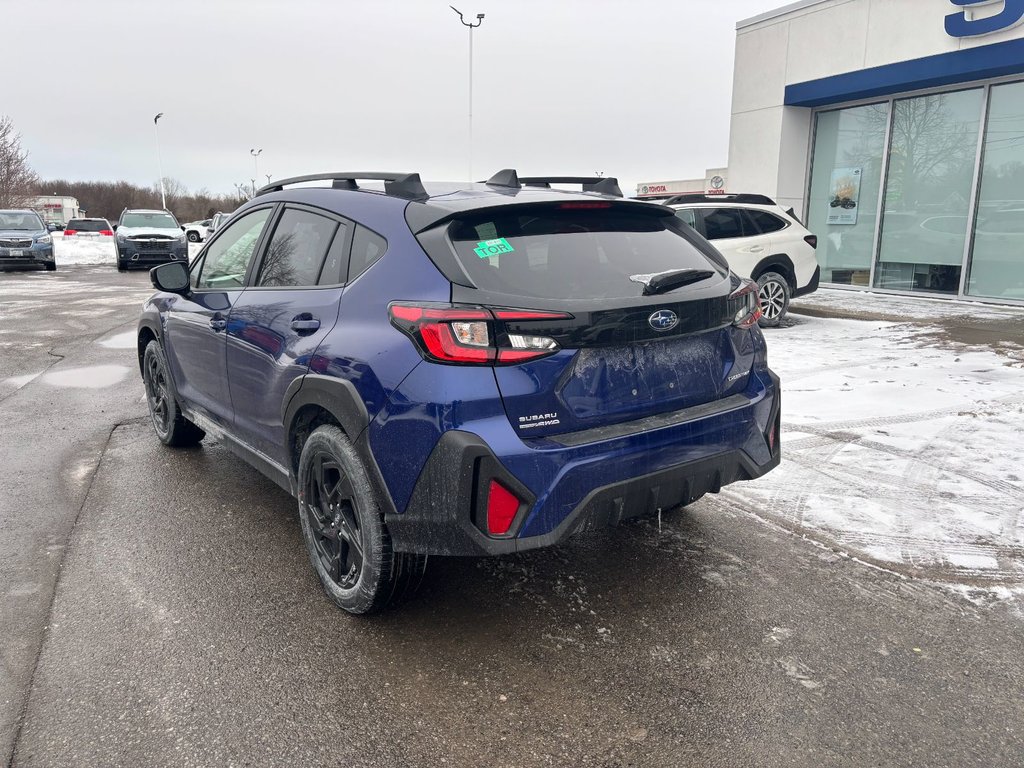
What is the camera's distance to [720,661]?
2.83 m

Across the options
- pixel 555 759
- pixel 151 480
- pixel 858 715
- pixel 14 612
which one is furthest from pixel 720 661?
pixel 151 480

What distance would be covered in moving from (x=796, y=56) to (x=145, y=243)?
18069mm

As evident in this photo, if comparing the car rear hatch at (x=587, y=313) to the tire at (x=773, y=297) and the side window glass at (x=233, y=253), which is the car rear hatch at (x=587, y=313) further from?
the tire at (x=773, y=297)

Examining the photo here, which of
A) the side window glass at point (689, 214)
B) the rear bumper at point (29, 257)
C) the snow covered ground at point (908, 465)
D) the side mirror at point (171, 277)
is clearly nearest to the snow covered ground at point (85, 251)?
the rear bumper at point (29, 257)

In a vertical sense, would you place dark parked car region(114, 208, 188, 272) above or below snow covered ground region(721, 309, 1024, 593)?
above

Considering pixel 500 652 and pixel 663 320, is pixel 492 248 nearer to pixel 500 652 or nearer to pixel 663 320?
pixel 663 320

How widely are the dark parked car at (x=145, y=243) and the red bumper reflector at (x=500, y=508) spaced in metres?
22.0

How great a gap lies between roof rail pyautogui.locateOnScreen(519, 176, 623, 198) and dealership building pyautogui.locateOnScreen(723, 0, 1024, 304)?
11293 mm

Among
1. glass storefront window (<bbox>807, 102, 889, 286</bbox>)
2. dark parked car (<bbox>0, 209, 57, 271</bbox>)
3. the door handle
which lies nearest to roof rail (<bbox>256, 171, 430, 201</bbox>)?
the door handle

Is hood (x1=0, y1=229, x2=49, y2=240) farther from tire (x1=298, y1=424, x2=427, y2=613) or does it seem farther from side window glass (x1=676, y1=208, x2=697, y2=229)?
tire (x1=298, y1=424, x2=427, y2=613)

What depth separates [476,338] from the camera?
8.52ft

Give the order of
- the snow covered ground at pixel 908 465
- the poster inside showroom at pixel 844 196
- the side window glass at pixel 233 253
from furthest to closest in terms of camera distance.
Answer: the poster inside showroom at pixel 844 196
the side window glass at pixel 233 253
the snow covered ground at pixel 908 465

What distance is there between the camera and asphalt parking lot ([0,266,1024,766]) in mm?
2393

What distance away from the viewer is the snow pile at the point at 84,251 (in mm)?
28436
